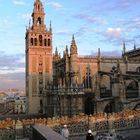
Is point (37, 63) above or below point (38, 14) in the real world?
below

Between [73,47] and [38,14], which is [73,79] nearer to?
[73,47]

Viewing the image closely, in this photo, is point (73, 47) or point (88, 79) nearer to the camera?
point (73, 47)

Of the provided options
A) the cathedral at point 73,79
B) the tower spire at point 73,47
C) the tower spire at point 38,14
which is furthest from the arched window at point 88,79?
the tower spire at point 38,14

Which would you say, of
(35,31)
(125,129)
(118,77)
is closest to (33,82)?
(35,31)

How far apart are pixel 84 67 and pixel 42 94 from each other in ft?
39.1

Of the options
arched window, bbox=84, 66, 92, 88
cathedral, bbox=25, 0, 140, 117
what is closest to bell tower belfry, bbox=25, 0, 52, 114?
cathedral, bbox=25, 0, 140, 117

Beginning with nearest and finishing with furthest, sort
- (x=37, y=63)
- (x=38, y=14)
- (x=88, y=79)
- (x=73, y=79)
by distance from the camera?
(x=73, y=79) → (x=88, y=79) → (x=37, y=63) → (x=38, y=14)

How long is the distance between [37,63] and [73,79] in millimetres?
14347

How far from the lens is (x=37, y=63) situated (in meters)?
56.7

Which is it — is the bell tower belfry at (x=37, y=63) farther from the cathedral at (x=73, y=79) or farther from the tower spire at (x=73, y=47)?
the tower spire at (x=73, y=47)

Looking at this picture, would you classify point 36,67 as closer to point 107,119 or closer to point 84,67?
point 84,67

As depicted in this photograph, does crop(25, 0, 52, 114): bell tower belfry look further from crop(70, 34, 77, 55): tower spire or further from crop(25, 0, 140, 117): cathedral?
crop(70, 34, 77, 55): tower spire

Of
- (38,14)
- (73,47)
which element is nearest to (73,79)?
(73,47)

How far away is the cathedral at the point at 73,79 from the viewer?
123ft
